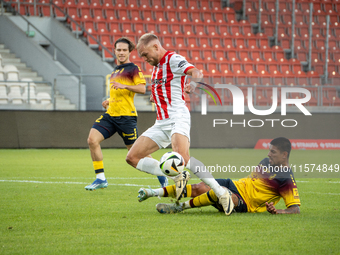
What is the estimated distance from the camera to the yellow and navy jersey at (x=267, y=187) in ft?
15.3

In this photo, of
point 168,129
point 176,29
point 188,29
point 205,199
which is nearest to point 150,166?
point 168,129

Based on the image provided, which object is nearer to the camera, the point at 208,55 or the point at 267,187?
the point at 267,187

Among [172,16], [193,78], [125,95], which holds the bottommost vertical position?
[125,95]

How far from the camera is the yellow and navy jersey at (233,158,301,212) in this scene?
466 centimetres

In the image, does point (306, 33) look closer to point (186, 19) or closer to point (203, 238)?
point (186, 19)

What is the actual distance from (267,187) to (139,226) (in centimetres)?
142

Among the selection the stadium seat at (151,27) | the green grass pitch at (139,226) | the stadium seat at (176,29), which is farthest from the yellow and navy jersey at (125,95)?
the stadium seat at (176,29)

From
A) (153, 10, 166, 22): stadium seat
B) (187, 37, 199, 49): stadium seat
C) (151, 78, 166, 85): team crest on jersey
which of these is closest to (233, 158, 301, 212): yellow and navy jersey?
(151, 78, 166, 85): team crest on jersey

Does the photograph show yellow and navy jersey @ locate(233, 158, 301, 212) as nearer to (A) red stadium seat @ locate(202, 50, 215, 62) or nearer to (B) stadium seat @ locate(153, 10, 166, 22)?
(A) red stadium seat @ locate(202, 50, 215, 62)

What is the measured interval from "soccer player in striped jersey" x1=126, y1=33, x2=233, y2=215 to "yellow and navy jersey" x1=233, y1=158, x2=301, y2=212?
2.32 feet

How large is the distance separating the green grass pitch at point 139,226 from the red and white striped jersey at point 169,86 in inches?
44.7

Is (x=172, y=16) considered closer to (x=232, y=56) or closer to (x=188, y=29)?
(x=188, y=29)

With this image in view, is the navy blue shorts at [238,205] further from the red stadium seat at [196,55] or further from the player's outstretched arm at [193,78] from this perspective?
the red stadium seat at [196,55]

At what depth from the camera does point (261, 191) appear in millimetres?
4789
